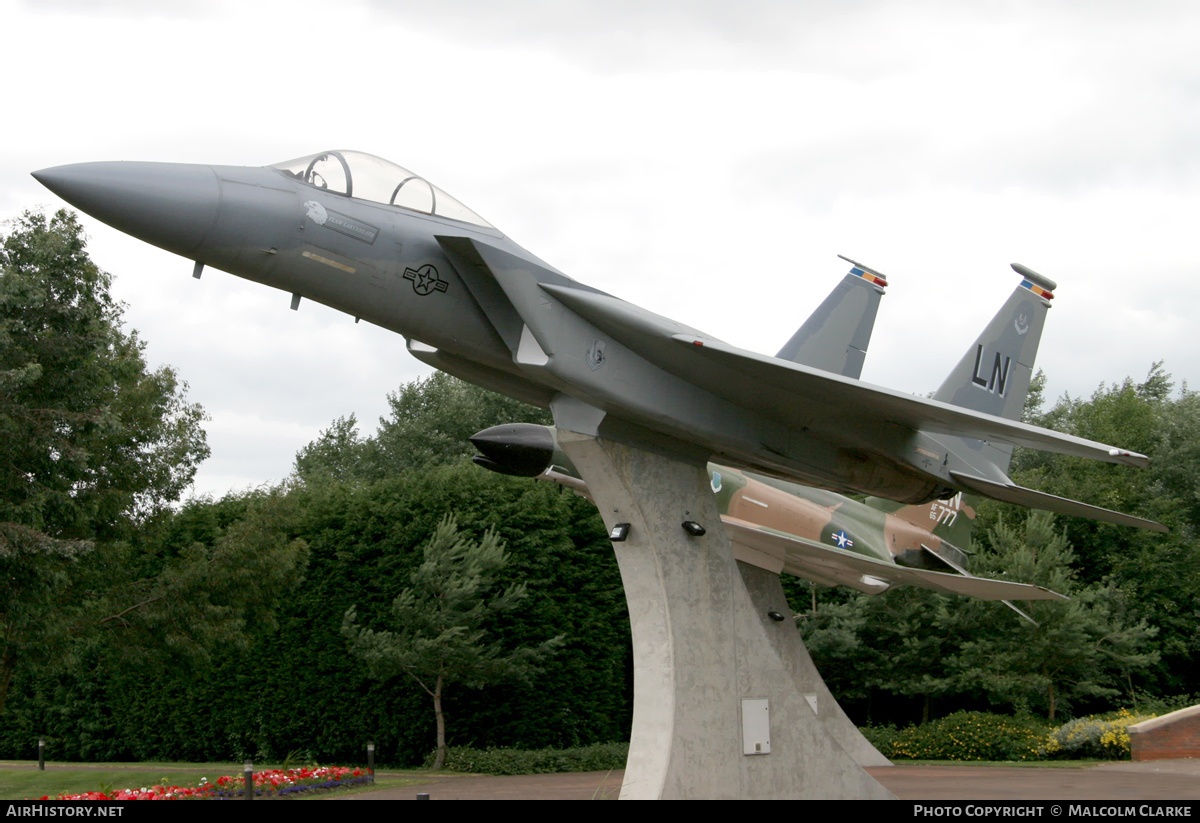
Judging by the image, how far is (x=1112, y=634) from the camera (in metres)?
22.0

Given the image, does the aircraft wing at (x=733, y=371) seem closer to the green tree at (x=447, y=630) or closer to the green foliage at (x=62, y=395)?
the green foliage at (x=62, y=395)

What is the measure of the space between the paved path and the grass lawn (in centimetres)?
139

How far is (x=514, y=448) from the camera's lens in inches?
454

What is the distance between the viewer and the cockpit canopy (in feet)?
27.0

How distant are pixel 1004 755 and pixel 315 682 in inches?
540

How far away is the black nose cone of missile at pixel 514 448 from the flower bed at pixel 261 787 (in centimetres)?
562

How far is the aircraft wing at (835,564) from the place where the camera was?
14.3m

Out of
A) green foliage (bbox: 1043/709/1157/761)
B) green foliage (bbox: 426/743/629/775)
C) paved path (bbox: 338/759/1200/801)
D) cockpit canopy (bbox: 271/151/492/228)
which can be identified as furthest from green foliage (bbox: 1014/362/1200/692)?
cockpit canopy (bbox: 271/151/492/228)

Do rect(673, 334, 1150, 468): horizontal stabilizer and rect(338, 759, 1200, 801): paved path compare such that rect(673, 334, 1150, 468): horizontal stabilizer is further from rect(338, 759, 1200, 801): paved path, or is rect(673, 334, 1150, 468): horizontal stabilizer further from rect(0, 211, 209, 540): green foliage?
rect(0, 211, 209, 540): green foliage

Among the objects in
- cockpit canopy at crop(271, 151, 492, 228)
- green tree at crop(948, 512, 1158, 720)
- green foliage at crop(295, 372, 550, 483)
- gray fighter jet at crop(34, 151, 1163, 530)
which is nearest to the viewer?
gray fighter jet at crop(34, 151, 1163, 530)

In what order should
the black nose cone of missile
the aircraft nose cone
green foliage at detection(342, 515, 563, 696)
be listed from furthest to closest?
1. green foliage at detection(342, 515, 563, 696)
2. the black nose cone of missile
3. the aircraft nose cone

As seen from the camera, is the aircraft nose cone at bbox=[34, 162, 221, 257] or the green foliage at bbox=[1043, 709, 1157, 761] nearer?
the aircraft nose cone at bbox=[34, 162, 221, 257]

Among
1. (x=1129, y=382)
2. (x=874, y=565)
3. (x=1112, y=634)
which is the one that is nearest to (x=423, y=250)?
(x=874, y=565)
